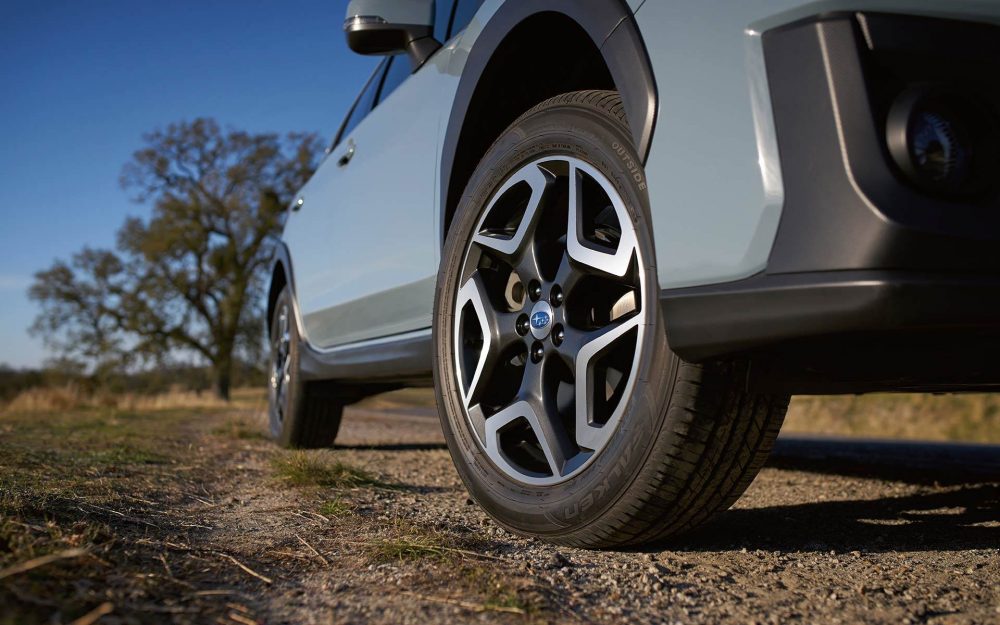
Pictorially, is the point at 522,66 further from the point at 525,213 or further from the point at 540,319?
the point at 540,319

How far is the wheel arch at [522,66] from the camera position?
1.92 metres

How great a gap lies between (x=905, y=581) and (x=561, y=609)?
839 millimetres

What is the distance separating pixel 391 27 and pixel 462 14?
29cm

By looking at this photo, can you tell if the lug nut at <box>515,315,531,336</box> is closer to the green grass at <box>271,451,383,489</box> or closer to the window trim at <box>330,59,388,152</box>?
the green grass at <box>271,451,383,489</box>

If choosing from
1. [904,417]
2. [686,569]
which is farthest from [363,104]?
[904,417]

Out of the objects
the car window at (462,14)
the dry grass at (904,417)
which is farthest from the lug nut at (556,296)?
the dry grass at (904,417)

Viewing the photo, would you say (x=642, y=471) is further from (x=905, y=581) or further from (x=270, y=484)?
(x=270, y=484)

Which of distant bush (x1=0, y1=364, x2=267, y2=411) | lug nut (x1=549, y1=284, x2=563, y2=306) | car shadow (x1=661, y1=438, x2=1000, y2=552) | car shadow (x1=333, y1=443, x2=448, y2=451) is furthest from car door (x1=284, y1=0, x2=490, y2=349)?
distant bush (x1=0, y1=364, x2=267, y2=411)

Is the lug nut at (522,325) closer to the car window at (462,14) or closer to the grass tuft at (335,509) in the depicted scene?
the grass tuft at (335,509)

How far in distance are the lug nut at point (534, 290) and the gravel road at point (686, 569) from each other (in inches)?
24.9

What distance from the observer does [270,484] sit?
2918 millimetres

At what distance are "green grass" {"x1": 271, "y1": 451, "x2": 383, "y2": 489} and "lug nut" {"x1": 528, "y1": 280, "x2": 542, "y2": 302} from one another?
1.11m

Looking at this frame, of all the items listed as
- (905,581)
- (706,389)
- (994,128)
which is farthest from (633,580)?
(994,128)

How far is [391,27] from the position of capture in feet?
9.89
